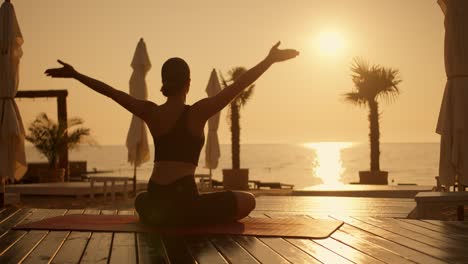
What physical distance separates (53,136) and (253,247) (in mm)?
18702

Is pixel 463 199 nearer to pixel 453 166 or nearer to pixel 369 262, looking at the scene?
pixel 453 166

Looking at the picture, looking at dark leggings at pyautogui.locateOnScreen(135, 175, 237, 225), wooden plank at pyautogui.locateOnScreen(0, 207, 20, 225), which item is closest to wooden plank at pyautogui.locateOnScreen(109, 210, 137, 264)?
dark leggings at pyautogui.locateOnScreen(135, 175, 237, 225)

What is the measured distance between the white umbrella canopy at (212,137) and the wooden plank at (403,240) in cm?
1208

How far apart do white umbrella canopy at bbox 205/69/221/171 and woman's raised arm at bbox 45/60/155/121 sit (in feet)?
40.5

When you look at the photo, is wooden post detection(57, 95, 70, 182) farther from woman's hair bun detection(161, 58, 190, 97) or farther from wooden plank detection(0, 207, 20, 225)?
woman's hair bun detection(161, 58, 190, 97)

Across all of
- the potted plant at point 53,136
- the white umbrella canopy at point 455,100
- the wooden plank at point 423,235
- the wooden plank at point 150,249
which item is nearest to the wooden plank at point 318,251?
the wooden plank at point 423,235

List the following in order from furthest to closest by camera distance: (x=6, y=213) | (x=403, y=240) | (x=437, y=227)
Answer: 1. (x=6, y=213)
2. (x=437, y=227)
3. (x=403, y=240)

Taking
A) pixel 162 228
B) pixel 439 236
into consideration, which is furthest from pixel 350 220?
pixel 162 228

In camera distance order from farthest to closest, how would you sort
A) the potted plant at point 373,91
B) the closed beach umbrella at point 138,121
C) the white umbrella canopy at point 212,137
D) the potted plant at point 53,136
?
the potted plant at point 373,91 < the potted plant at point 53,136 < the white umbrella canopy at point 212,137 < the closed beach umbrella at point 138,121

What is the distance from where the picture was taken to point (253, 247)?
3.88 metres

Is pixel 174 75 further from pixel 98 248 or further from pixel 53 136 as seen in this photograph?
pixel 53 136

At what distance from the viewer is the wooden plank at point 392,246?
351 centimetres

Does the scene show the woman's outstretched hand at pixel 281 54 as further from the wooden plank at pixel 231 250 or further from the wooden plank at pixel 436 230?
the wooden plank at pixel 436 230

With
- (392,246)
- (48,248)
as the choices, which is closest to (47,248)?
(48,248)
